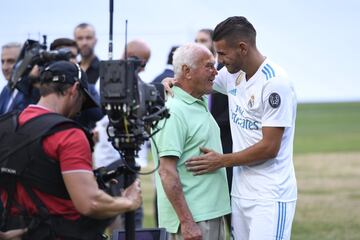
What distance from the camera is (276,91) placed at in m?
6.24

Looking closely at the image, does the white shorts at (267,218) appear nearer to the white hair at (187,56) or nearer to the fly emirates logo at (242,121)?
the fly emirates logo at (242,121)

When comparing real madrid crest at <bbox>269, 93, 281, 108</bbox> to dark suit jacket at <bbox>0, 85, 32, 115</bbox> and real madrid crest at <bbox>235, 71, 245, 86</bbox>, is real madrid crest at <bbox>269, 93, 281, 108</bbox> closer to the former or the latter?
real madrid crest at <bbox>235, 71, 245, 86</bbox>

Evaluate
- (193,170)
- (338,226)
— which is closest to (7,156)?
(193,170)

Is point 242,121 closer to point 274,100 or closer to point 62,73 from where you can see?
point 274,100

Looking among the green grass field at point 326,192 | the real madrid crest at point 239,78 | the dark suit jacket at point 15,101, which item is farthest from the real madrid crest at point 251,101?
the green grass field at point 326,192

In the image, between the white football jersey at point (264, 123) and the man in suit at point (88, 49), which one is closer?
the white football jersey at point (264, 123)

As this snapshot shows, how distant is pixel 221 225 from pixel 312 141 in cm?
2258

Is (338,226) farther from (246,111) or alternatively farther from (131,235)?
(131,235)

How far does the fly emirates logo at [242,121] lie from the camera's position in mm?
6410

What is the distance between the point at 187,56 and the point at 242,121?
0.59m

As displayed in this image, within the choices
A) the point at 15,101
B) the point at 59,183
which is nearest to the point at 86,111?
the point at 15,101

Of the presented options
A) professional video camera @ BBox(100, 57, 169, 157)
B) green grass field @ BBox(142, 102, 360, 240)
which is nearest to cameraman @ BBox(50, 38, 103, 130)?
professional video camera @ BBox(100, 57, 169, 157)

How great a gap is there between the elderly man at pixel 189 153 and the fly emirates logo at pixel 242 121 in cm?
17

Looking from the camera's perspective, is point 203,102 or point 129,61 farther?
point 203,102
